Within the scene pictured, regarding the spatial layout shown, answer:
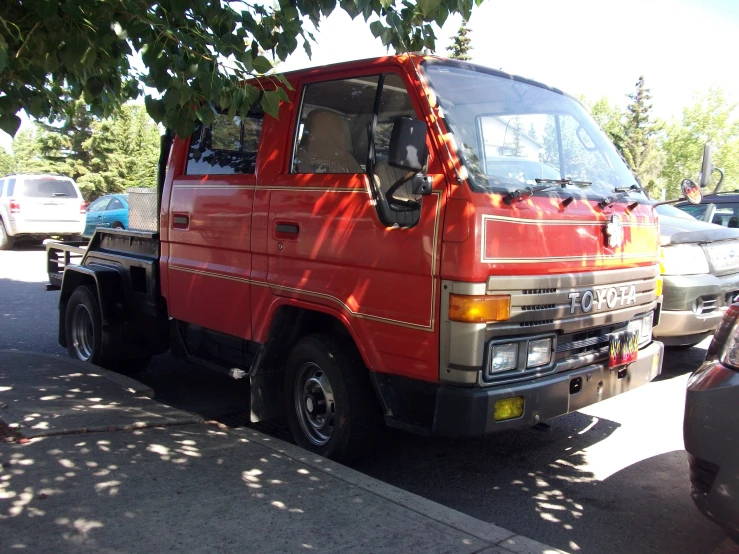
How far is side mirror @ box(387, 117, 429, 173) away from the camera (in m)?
3.54

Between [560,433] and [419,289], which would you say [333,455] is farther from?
[560,433]

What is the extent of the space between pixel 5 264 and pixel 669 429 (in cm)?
1464

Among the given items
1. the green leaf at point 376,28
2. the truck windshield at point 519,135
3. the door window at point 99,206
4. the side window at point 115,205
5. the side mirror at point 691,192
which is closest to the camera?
the truck windshield at point 519,135

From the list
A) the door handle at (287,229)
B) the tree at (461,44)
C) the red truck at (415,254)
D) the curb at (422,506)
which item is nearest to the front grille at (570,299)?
the red truck at (415,254)

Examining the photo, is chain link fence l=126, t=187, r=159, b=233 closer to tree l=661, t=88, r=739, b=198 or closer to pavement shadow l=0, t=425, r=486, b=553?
pavement shadow l=0, t=425, r=486, b=553

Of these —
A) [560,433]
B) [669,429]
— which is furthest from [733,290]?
[560,433]

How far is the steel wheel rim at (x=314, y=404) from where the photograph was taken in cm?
438

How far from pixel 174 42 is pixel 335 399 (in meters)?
2.19

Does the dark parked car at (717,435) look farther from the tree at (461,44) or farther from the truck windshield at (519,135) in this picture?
the tree at (461,44)

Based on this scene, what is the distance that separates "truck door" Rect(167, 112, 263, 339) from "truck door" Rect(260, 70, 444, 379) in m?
0.37

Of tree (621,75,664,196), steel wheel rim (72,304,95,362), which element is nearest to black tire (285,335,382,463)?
steel wheel rim (72,304,95,362)

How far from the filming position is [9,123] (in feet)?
12.3

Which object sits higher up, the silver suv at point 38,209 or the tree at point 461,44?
the tree at point 461,44

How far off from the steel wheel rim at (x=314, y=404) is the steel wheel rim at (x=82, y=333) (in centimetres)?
302
